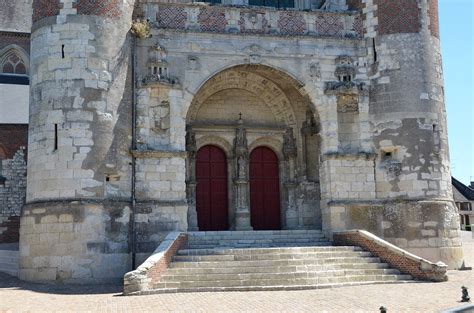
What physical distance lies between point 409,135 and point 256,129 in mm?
4540

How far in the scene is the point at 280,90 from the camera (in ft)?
56.3

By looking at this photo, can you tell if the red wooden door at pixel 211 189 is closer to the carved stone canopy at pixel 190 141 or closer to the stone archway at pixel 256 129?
the stone archway at pixel 256 129

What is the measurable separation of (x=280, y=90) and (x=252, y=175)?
2755 mm

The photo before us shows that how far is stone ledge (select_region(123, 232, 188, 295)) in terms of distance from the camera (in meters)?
10.6

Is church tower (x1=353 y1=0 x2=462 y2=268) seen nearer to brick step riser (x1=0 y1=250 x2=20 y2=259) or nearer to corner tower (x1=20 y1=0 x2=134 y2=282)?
corner tower (x1=20 y1=0 x2=134 y2=282)

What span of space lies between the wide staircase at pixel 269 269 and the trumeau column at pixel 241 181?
2.55 m

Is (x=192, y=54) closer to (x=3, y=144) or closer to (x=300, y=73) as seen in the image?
(x=300, y=73)

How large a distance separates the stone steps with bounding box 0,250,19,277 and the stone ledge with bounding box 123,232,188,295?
5184 millimetres

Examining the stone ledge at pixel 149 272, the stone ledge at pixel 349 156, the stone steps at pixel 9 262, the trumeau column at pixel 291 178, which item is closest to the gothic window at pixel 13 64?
the stone steps at pixel 9 262

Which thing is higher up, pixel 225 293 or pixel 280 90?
pixel 280 90

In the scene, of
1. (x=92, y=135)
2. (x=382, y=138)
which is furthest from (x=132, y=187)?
(x=382, y=138)

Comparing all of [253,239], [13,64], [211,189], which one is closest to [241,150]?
[211,189]

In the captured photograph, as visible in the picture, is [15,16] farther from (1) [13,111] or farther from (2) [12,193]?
(2) [12,193]

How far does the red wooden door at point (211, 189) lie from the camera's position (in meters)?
16.6
